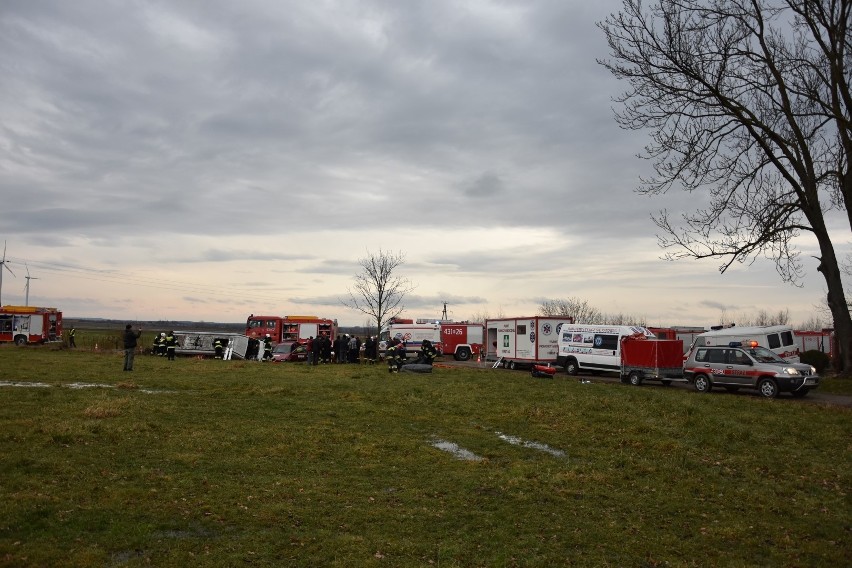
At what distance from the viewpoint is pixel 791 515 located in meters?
8.78

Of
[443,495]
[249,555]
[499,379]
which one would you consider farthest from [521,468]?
[499,379]

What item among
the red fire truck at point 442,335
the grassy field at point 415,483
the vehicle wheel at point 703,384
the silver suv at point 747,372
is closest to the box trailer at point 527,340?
the silver suv at point 747,372

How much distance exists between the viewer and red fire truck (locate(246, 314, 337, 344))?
52.8 meters

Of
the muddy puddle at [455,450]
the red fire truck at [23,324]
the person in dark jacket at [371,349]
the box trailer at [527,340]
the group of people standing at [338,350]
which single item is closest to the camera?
the muddy puddle at [455,450]

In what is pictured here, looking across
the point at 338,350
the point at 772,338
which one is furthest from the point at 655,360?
the point at 338,350

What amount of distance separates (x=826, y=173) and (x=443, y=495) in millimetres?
23950

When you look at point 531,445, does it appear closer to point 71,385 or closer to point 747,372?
point 747,372

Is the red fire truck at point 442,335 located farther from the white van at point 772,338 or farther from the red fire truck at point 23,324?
the red fire truck at point 23,324

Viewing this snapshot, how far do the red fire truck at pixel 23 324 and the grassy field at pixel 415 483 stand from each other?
36.8 m

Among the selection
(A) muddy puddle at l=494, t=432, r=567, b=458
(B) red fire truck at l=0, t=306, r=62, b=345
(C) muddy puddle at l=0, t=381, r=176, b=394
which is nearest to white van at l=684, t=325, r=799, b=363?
(A) muddy puddle at l=494, t=432, r=567, b=458

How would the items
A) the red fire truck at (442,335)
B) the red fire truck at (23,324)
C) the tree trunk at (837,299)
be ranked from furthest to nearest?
the red fire truck at (23,324), the red fire truck at (442,335), the tree trunk at (837,299)

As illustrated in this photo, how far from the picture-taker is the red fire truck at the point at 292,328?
52812mm

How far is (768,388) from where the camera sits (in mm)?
23594

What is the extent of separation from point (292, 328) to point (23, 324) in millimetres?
19719
